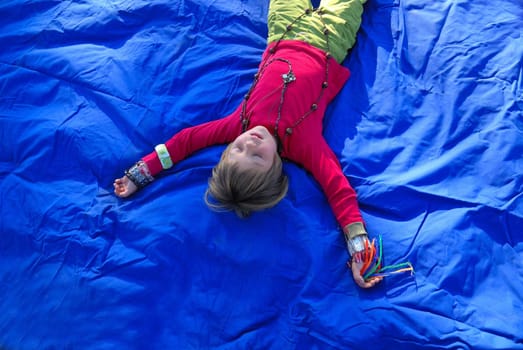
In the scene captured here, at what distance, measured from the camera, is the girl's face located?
1280 millimetres

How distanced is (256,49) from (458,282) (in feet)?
3.81

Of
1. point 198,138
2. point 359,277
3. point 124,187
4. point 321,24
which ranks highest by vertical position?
point 321,24

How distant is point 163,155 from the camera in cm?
144

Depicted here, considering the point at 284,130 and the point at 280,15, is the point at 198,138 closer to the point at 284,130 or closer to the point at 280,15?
the point at 284,130

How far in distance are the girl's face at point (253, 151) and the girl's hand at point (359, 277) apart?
15.5 inches

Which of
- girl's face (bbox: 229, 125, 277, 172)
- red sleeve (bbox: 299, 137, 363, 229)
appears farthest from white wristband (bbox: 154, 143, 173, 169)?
red sleeve (bbox: 299, 137, 363, 229)

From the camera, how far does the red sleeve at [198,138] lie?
146 cm

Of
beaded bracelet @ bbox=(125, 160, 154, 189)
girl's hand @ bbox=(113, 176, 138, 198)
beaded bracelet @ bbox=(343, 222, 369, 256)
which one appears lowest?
beaded bracelet @ bbox=(343, 222, 369, 256)

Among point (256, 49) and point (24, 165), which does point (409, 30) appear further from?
point (24, 165)

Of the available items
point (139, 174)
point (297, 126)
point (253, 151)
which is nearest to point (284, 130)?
point (297, 126)

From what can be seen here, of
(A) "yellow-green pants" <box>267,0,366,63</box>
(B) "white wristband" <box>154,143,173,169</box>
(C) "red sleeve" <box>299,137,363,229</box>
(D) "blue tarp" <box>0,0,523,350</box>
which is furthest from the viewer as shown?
(A) "yellow-green pants" <box>267,0,366,63</box>

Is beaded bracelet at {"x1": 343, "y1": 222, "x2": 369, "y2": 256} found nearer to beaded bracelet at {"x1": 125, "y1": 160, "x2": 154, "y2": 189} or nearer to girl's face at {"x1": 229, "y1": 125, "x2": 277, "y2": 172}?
girl's face at {"x1": 229, "y1": 125, "x2": 277, "y2": 172}

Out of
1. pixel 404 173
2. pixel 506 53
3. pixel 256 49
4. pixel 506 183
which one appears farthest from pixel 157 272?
pixel 506 53

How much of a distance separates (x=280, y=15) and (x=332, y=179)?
0.77 metres
